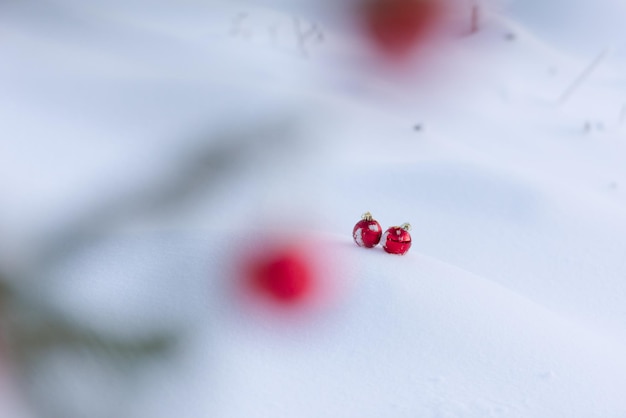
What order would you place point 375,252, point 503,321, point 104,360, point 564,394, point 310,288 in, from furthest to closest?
point 375,252 < point 503,321 < point 564,394 < point 310,288 < point 104,360

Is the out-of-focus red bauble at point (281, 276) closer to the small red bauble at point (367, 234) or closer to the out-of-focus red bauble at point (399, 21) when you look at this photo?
the out-of-focus red bauble at point (399, 21)

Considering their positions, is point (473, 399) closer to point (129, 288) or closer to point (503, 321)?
point (503, 321)

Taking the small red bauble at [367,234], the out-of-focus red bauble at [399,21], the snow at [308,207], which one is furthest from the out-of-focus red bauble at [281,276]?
the small red bauble at [367,234]

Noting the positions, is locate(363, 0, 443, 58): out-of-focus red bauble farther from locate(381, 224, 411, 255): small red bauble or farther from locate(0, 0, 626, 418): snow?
locate(381, 224, 411, 255): small red bauble

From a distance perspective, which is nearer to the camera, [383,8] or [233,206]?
[383,8]

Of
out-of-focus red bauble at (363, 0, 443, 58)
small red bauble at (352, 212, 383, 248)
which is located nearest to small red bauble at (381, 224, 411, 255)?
small red bauble at (352, 212, 383, 248)

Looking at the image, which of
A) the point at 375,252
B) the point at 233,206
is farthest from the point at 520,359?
the point at 233,206

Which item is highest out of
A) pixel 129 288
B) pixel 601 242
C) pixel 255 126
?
pixel 601 242
